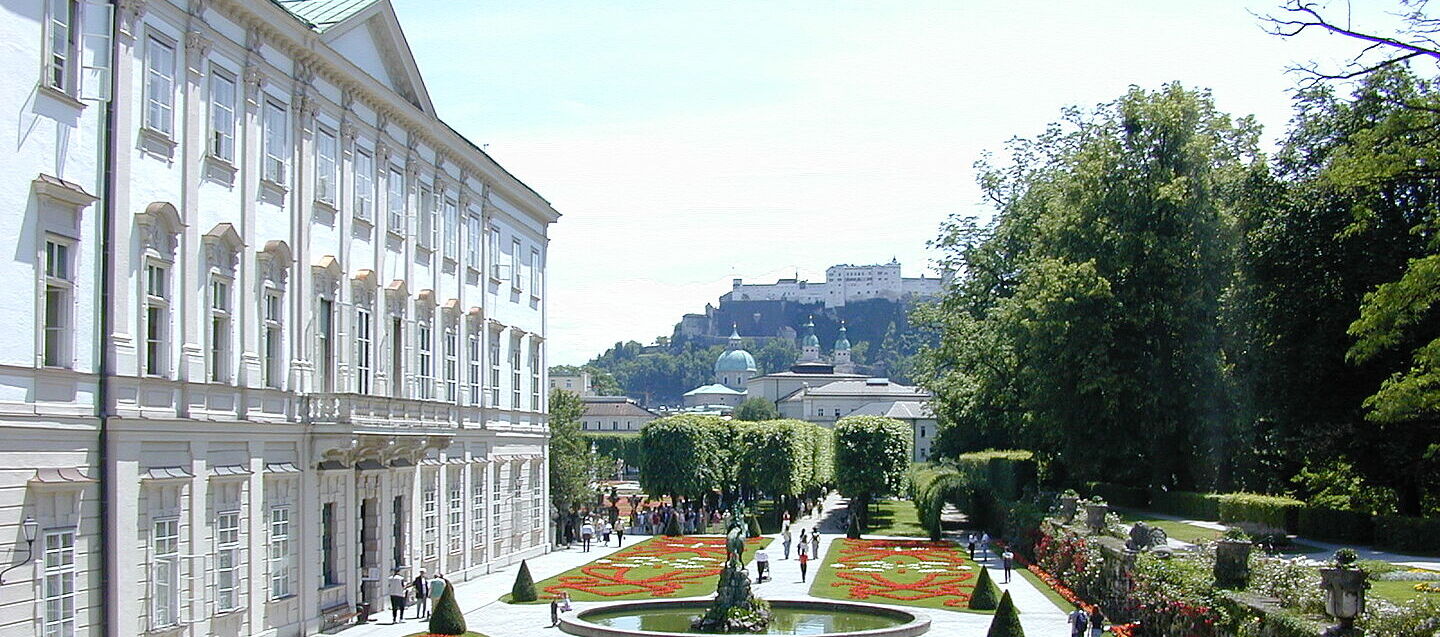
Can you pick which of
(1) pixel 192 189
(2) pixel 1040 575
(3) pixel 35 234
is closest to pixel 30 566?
(3) pixel 35 234

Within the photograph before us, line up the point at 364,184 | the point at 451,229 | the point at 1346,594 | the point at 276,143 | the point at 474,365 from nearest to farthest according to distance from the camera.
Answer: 1. the point at 1346,594
2. the point at 276,143
3. the point at 364,184
4. the point at 451,229
5. the point at 474,365

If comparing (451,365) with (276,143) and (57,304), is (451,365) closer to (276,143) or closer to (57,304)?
(276,143)

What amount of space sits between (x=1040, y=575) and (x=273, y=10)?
29.3 metres

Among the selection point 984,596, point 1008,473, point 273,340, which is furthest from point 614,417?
point 273,340

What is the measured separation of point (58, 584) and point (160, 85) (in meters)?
8.37

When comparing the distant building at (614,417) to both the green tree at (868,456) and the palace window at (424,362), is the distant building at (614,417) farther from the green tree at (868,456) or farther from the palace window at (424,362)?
the palace window at (424,362)

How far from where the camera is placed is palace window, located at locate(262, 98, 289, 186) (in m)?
29.6

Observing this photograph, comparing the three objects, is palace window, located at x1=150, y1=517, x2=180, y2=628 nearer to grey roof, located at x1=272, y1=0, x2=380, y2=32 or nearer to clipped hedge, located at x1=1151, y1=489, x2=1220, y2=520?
grey roof, located at x1=272, y1=0, x2=380, y2=32

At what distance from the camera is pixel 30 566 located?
2088 cm

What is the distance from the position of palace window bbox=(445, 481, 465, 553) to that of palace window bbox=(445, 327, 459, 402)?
2.27 meters

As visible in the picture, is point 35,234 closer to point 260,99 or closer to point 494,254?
point 260,99

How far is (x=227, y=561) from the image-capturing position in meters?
27.5

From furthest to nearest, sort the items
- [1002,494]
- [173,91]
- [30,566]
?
[1002,494], [173,91], [30,566]

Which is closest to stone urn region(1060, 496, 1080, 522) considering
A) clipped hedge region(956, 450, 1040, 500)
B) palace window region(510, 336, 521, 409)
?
clipped hedge region(956, 450, 1040, 500)
